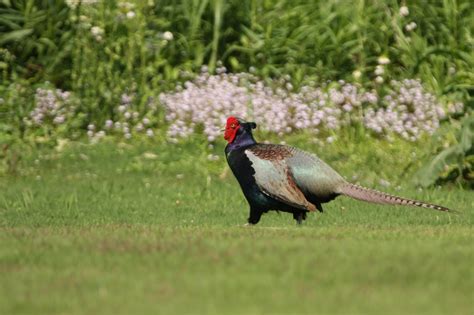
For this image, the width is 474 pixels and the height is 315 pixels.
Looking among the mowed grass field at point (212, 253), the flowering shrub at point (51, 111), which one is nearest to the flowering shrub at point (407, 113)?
the mowed grass field at point (212, 253)

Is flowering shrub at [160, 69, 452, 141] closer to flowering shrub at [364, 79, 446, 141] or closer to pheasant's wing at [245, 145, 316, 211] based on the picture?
flowering shrub at [364, 79, 446, 141]

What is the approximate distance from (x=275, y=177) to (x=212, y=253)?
8.07 ft

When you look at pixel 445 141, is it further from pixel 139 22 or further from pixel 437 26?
pixel 139 22

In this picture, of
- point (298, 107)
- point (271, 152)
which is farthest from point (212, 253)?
point (298, 107)

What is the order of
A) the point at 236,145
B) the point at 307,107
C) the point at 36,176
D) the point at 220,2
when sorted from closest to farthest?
the point at 236,145
the point at 36,176
the point at 307,107
the point at 220,2

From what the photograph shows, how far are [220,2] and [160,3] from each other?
770 millimetres

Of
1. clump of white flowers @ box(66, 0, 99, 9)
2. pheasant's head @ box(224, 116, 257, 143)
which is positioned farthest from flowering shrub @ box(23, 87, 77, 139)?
pheasant's head @ box(224, 116, 257, 143)

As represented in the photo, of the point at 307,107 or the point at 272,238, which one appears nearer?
the point at 272,238

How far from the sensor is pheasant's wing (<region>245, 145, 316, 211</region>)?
935 centimetres

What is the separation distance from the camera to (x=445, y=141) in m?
12.6

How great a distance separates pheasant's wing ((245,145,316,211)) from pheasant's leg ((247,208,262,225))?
298 mm

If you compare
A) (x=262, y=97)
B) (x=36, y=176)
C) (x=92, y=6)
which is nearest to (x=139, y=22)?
(x=92, y=6)

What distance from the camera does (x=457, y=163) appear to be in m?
12.1

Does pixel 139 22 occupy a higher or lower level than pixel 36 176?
higher
